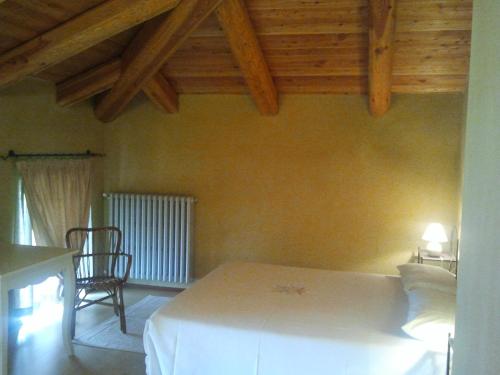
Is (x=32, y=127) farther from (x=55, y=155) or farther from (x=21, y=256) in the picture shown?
(x=21, y=256)

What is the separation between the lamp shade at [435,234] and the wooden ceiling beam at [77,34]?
2.69m

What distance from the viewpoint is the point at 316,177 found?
430 cm

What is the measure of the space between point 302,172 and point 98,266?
2.40m

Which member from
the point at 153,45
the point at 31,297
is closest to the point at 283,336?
the point at 153,45

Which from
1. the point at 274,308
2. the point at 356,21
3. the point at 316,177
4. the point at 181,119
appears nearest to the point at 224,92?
the point at 181,119

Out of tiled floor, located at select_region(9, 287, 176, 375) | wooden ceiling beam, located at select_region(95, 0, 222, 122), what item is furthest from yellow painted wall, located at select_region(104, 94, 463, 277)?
tiled floor, located at select_region(9, 287, 176, 375)

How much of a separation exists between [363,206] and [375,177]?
0.30 metres

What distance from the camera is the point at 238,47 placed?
11.1 feet

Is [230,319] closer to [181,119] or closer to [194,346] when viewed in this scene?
[194,346]

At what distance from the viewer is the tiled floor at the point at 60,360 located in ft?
9.27

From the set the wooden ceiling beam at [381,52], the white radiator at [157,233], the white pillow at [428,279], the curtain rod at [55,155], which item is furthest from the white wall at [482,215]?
the white radiator at [157,233]

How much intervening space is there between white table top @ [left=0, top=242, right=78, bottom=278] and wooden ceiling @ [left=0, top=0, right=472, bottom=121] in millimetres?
1153

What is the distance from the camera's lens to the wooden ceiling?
109 inches

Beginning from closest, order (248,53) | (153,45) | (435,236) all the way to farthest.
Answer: (153,45) < (248,53) < (435,236)
